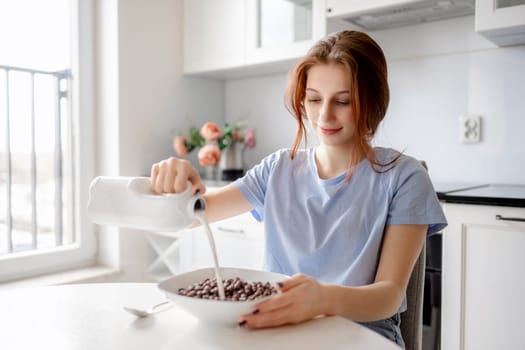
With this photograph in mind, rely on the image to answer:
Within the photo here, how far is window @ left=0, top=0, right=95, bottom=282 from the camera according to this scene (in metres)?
2.25

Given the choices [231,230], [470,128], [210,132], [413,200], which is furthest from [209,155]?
[413,200]

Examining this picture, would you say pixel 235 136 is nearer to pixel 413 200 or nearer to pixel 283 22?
pixel 283 22

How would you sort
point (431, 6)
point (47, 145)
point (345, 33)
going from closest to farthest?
point (345, 33), point (431, 6), point (47, 145)

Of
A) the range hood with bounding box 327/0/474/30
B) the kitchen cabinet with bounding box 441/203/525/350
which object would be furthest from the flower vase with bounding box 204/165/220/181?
the kitchen cabinet with bounding box 441/203/525/350

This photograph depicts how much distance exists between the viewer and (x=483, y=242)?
1.63 meters

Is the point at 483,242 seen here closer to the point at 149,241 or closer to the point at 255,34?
the point at 255,34

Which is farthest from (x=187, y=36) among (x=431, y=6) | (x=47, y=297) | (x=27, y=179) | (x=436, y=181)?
(x=47, y=297)

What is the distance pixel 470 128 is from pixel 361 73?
4.18ft

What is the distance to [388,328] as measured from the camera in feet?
3.32

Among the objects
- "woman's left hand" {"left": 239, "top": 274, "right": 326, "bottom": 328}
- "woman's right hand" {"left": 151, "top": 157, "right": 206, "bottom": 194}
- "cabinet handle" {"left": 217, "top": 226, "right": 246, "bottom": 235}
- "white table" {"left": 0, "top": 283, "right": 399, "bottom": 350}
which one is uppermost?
"woman's right hand" {"left": 151, "top": 157, "right": 206, "bottom": 194}

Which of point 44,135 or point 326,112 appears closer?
point 326,112

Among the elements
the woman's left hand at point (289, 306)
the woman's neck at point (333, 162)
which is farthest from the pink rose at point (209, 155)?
the woman's left hand at point (289, 306)

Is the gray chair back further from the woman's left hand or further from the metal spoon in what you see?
the metal spoon

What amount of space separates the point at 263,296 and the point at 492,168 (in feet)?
5.51
